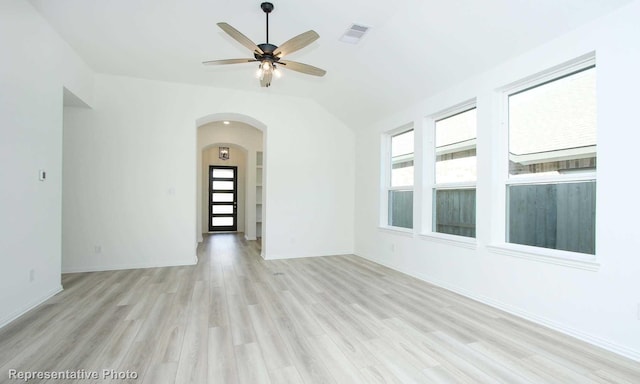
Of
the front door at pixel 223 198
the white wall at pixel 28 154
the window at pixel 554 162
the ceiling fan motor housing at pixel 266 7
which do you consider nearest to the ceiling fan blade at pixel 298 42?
the ceiling fan motor housing at pixel 266 7

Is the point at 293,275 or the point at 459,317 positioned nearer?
the point at 459,317

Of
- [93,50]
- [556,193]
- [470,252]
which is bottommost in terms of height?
[470,252]

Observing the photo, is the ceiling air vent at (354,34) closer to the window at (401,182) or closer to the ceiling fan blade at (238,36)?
the ceiling fan blade at (238,36)

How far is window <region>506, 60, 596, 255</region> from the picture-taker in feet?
8.80

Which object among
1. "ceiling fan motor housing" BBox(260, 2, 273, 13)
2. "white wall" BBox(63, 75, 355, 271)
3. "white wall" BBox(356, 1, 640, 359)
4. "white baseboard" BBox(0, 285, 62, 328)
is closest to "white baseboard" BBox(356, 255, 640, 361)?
"white wall" BBox(356, 1, 640, 359)

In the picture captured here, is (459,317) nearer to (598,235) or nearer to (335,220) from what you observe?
(598,235)

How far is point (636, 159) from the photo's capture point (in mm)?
2234

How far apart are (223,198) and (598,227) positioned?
924 cm

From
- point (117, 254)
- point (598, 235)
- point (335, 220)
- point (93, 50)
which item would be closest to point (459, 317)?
point (598, 235)

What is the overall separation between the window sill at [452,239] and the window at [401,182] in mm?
672

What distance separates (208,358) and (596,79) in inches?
145

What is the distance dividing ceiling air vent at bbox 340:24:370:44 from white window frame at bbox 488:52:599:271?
1677mm

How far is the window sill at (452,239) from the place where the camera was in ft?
11.9

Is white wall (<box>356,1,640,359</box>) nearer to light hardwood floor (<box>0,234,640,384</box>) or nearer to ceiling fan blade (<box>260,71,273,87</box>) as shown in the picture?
light hardwood floor (<box>0,234,640,384</box>)
